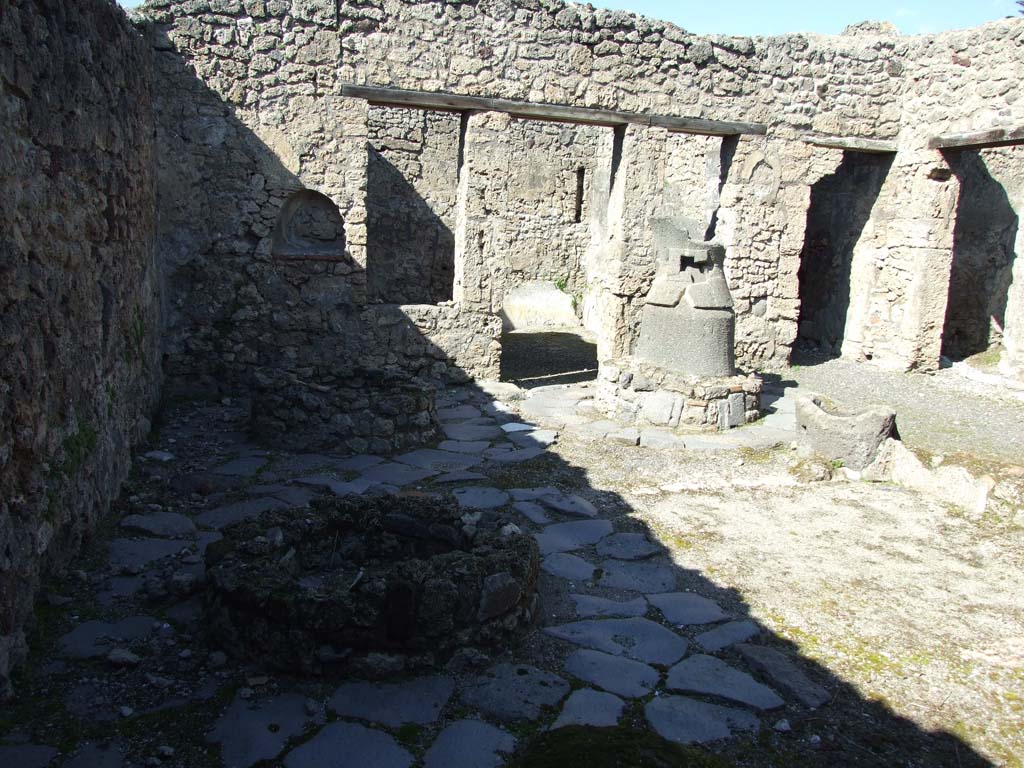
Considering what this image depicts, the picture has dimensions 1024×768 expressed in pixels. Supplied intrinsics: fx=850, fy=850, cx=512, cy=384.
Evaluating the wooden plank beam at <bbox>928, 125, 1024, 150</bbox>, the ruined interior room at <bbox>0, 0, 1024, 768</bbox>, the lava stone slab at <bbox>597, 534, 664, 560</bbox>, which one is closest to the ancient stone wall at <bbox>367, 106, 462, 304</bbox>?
the ruined interior room at <bbox>0, 0, 1024, 768</bbox>

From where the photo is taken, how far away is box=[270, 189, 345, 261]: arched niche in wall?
829cm

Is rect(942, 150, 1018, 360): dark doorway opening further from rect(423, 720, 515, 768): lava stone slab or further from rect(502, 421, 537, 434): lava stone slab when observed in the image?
rect(423, 720, 515, 768): lava stone slab

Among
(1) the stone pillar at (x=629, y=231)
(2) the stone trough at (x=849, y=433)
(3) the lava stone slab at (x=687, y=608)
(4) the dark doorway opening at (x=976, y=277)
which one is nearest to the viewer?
(3) the lava stone slab at (x=687, y=608)

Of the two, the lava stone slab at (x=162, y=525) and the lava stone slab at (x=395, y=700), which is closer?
the lava stone slab at (x=395, y=700)

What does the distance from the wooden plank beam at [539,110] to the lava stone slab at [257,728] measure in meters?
6.48

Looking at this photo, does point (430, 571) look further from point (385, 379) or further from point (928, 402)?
point (928, 402)

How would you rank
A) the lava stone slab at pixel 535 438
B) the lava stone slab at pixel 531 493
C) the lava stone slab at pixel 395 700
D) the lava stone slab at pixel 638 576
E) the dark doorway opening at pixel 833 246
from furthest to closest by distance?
the dark doorway opening at pixel 833 246
the lava stone slab at pixel 535 438
the lava stone slab at pixel 531 493
the lava stone slab at pixel 638 576
the lava stone slab at pixel 395 700

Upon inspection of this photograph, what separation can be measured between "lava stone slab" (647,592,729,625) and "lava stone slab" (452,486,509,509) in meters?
1.47

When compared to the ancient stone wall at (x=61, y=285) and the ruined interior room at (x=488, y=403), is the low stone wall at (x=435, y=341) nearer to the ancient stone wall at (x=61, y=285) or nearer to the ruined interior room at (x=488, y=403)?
the ruined interior room at (x=488, y=403)

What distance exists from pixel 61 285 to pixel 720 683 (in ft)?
11.1

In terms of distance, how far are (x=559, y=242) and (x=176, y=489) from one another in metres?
10.6

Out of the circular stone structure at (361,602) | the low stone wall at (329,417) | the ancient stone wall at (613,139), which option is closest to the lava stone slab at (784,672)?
the circular stone structure at (361,602)

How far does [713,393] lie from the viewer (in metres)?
7.69

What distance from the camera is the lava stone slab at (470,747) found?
2.84 metres
